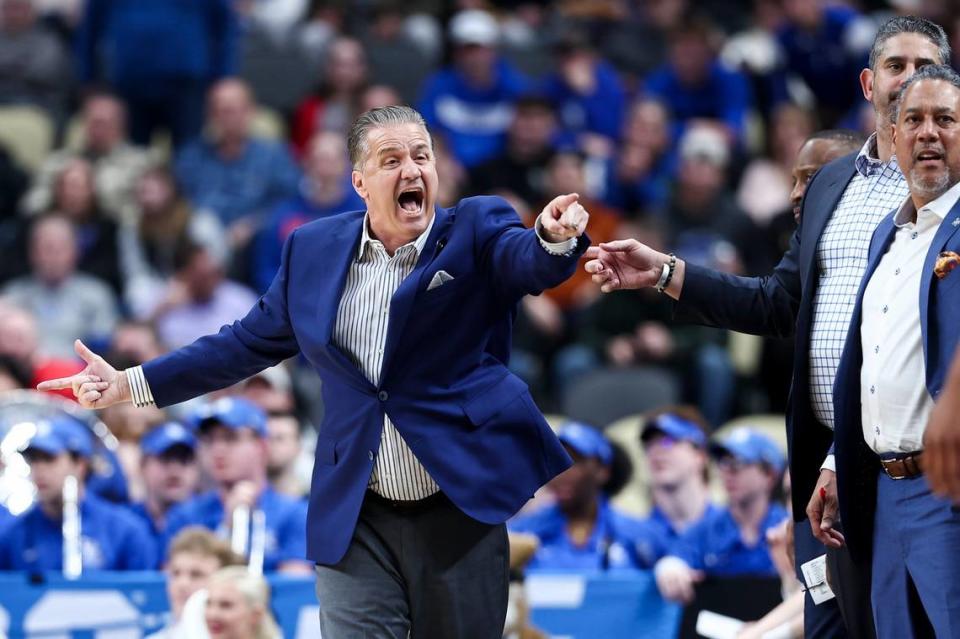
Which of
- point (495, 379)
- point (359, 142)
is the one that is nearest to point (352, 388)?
point (495, 379)

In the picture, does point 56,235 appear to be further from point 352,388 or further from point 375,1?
point 352,388

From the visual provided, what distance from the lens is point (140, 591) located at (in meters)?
6.77

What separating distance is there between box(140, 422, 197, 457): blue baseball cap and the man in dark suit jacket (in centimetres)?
395

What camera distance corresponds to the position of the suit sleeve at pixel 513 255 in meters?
4.51

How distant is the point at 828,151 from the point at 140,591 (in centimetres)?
329

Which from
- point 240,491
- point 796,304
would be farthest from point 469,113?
point 796,304

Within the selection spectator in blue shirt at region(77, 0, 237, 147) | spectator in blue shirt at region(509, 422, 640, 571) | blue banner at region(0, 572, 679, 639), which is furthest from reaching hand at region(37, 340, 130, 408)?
spectator in blue shirt at region(77, 0, 237, 147)

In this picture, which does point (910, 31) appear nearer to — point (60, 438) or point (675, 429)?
point (675, 429)

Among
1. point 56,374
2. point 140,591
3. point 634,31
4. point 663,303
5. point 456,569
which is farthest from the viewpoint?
point 634,31

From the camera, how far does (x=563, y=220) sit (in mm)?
4457

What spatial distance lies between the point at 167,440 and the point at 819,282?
4343mm

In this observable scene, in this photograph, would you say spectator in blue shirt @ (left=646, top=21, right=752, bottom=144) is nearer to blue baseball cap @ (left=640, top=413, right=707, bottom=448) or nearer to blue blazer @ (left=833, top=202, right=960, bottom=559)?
blue baseball cap @ (left=640, top=413, right=707, bottom=448)

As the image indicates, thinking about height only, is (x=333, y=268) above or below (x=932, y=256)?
above

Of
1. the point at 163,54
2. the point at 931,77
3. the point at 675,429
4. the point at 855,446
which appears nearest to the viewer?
the point at 931,77
